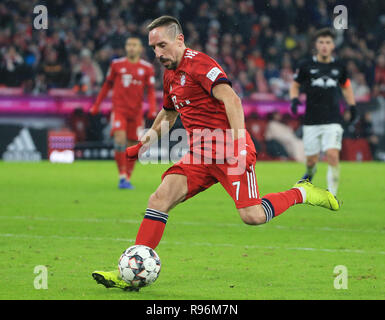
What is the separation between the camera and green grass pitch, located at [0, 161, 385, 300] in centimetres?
591

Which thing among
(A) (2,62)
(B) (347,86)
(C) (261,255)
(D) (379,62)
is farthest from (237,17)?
(C) (261,255)

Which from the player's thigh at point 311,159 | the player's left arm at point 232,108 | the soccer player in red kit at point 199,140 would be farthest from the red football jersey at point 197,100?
the player's thigh at point 311,159

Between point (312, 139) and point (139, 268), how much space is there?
6798mm

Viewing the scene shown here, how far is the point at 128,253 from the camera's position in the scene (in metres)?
5.84

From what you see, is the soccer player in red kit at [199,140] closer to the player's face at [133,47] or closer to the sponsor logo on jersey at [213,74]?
the sponsor logo on jersey at [213,74]

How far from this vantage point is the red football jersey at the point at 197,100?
6.12 m

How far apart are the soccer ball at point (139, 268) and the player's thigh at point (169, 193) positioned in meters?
0.40

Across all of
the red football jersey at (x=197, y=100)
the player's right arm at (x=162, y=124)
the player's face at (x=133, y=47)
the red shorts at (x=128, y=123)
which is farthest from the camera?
the red shorts at (x=128, y=123)

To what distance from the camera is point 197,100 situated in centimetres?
625

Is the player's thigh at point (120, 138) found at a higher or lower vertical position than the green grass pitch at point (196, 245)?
higher

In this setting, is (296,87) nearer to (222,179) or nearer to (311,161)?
(311,161)

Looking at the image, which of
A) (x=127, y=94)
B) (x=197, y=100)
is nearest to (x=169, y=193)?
(x=197, y=100)
